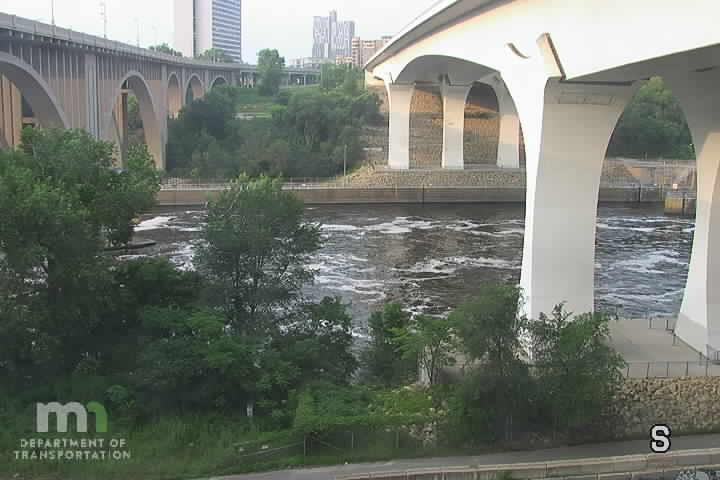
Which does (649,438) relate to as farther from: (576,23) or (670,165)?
(670,165)

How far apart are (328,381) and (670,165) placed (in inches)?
1589

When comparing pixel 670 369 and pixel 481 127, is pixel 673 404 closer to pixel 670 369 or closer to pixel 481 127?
pixel 670 369

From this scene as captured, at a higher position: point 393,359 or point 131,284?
point 131,284

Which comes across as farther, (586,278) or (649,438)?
(586,278)

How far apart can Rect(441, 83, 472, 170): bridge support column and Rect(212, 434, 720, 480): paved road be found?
34.5 metres

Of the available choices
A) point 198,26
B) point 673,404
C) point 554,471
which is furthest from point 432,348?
point 198,26

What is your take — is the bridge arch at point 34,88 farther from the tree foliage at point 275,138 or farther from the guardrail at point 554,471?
the tree foliage at point 275,138

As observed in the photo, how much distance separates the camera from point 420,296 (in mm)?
23672

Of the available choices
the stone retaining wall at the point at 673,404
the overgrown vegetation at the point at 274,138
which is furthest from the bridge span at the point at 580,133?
the overgrown vegetation at the point at 274,138

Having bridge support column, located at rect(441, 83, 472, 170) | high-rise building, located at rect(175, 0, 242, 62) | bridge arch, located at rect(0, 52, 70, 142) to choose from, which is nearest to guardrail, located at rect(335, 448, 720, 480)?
bridge arch, located at rect(0, 52, 70, 142)

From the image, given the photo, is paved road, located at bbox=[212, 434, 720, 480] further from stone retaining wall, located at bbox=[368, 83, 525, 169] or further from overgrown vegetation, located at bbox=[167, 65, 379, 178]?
stone retaining wall, located at bbox=[368, 83, 525, 169]

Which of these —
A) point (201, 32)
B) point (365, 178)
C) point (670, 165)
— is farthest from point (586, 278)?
point (201, 32)

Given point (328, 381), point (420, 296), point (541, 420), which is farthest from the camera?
point (420, 296)

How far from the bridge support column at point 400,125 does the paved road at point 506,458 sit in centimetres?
3520
